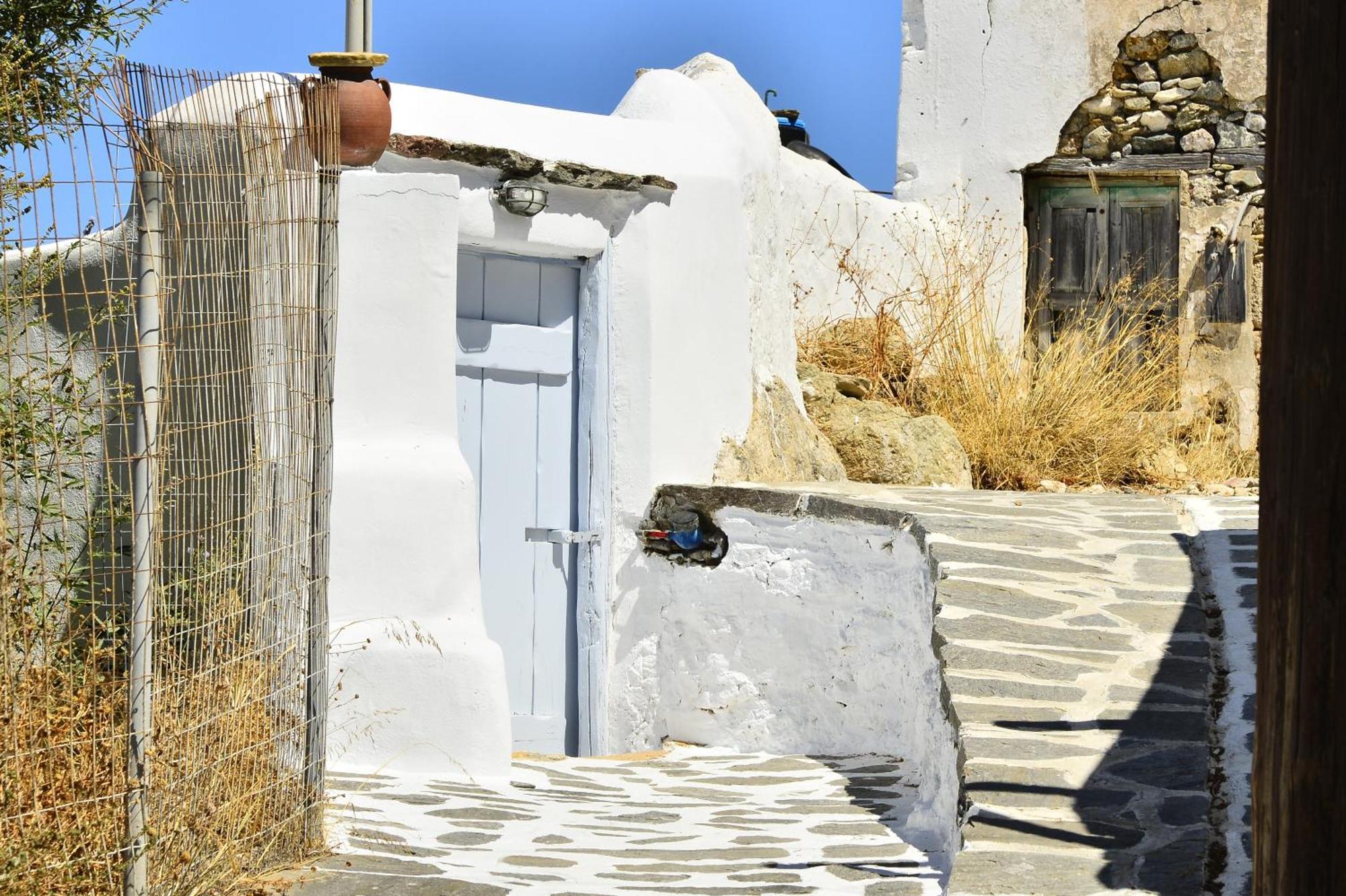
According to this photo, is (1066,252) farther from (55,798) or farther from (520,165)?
(55,798)

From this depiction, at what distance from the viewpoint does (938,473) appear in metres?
8.48

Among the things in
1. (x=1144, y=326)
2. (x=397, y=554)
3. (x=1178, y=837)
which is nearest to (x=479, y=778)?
(x=397, y=554)

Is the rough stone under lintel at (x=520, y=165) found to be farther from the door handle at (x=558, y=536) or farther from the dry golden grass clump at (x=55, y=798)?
the dry golden grass clump at (x=55, y=798)

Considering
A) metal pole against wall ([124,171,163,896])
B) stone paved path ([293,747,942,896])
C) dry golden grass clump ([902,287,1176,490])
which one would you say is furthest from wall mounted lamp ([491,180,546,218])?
dry golden grass clump ([902,287,1176,490])

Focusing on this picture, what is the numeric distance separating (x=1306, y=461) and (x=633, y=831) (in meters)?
3.68

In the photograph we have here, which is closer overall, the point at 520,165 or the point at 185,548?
the point at 185,548

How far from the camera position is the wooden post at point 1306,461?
1.78 metres

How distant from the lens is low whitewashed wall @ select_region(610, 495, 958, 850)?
636 centimetres

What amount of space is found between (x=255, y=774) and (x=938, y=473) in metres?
4.98

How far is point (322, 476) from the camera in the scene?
15.5 ft

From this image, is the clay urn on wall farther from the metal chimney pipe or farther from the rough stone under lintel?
the rough stone under lintel

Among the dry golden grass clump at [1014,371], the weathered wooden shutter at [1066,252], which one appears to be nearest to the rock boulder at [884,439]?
the dry golden grass clump at [1014,371]

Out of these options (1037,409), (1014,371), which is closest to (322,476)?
(1037,409)

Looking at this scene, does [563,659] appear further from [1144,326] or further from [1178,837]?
[1144,326]
